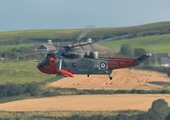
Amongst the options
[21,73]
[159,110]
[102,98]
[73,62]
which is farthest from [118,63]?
[21,73]

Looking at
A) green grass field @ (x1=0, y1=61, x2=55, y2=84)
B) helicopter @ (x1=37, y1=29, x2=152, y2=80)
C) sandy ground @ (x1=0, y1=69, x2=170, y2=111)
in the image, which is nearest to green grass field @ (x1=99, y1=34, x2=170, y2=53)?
green grass field @ (x1=0, y1=61, x2=55, y2=84)

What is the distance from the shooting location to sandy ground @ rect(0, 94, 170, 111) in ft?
378

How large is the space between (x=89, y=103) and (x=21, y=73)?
30687 millimetres

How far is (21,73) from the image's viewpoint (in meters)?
144

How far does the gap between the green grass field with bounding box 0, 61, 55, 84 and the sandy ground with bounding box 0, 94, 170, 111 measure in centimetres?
1745

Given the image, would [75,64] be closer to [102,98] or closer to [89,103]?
[89,103]

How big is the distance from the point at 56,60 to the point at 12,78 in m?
79.8

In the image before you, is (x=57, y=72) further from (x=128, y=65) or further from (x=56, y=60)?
(x=128, y=65)

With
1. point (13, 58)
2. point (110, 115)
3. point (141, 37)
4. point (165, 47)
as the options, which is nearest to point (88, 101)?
point (110, 115)

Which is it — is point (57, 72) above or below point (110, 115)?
above

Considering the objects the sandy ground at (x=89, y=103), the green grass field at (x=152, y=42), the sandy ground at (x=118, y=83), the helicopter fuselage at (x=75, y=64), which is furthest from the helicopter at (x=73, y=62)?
the green grass field at (x=152, y=42)

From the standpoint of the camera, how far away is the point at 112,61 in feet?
221

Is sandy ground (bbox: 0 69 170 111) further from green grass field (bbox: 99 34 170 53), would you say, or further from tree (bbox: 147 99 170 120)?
green grass field (bbox: 99 34 170 53)

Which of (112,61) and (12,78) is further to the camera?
(12,78)
